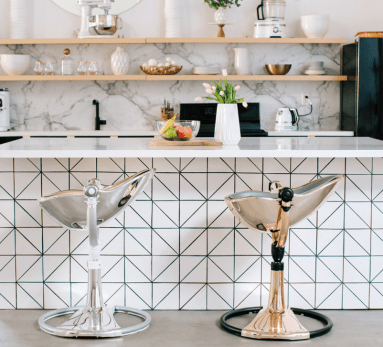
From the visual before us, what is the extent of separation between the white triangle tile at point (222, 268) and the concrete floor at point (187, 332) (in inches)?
6.0

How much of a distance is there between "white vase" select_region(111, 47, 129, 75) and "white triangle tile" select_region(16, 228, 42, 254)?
2311 mm

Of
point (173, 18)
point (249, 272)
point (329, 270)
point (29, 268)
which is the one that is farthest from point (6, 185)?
point (173, 18)

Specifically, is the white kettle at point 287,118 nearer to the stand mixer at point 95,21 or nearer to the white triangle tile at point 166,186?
the white triangle tile at point 166,186

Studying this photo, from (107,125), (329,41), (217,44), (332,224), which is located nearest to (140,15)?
(217,44)

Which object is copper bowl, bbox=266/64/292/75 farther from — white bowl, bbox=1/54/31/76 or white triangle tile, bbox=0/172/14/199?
white triangle tile, bbox=0/172/14/199

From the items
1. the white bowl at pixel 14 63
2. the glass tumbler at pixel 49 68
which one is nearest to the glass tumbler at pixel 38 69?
the glass tumbler at pixel 49 68

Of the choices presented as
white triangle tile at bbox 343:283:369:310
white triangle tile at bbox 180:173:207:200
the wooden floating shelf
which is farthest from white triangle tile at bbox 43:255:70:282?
the wooden floating shelf

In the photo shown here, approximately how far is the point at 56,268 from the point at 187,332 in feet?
2.29

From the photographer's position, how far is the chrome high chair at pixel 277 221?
6.45 ft

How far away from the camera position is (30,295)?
2.40 m

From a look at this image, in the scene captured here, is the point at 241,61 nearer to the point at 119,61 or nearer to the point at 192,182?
the point at 119,61

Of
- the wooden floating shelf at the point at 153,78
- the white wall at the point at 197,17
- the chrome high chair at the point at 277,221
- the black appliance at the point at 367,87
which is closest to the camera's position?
the chrome high chair at the point at 277,221

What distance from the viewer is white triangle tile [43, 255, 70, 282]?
2.39 m

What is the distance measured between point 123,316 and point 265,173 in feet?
3.03
